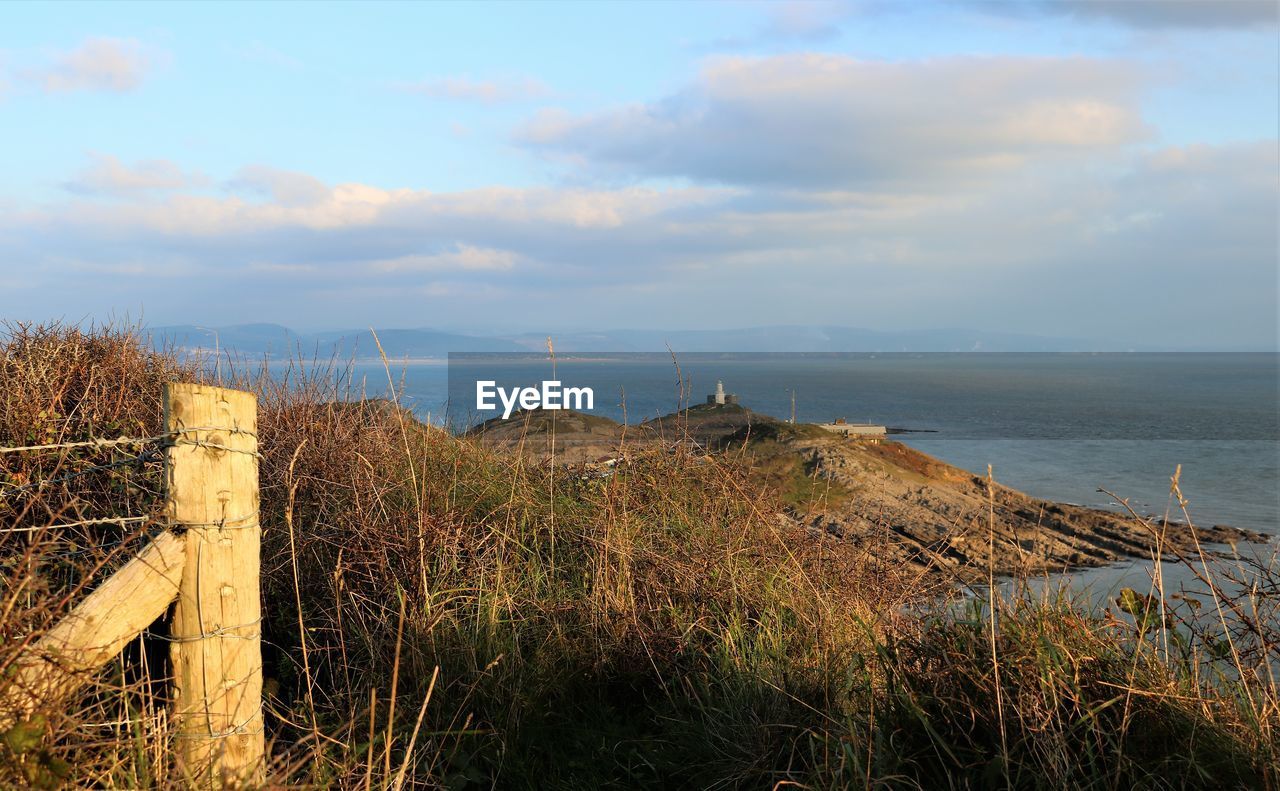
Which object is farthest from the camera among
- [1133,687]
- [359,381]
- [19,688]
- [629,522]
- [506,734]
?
[359,381]

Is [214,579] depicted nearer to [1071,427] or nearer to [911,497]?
[911,497]

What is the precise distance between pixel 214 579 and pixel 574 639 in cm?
239

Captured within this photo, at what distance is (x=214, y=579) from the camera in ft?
10.7

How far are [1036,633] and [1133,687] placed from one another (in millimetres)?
353

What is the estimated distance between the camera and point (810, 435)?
677 inches

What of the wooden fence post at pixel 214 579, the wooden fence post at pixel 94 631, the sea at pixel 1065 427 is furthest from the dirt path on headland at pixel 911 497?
the wooden fence post at pixel 94 631

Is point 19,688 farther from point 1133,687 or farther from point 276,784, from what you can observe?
point 1133,687

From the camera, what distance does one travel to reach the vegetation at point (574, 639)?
10.7 ft

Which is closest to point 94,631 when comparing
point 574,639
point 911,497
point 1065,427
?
point 574,639

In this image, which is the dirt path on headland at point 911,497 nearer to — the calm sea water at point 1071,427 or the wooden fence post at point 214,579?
the calm sea water at point 1071,427

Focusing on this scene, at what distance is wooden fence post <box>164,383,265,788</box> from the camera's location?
321 centimetres

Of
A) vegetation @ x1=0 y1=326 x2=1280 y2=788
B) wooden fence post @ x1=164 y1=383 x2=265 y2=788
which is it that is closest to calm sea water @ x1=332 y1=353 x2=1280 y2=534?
vegetation @ x1=0 y1=326 x2=1280 y2=788

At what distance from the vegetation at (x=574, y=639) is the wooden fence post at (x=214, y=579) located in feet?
0.47

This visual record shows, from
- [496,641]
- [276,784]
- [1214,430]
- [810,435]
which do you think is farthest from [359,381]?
[1214,430]
